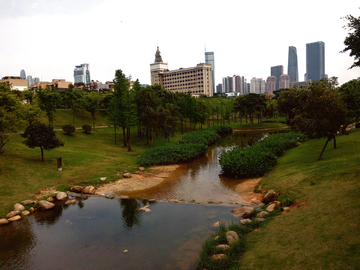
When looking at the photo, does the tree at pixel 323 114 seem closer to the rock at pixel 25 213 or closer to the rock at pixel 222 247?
the rock at pixel 222 247

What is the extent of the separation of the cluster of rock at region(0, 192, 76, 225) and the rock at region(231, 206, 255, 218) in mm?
14370

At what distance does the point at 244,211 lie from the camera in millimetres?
19047

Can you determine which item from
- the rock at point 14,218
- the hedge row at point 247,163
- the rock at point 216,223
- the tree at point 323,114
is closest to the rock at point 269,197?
the rock at point 216,223

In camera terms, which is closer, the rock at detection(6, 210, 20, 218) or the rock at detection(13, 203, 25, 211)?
the rock at detection(6, 210, 20, 218)

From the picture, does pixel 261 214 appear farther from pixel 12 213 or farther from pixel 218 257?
pixel 12 213

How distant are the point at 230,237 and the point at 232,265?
2354mm

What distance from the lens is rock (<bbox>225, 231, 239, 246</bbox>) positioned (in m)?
13.9

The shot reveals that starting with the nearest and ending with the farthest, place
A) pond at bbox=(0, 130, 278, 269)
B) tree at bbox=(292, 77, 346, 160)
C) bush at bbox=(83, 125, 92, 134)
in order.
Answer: pond at bbox=(0, 130, 278, 269) < tree at bbox=(292, 77, 346, 160) < bush at bbox=(83, 125, 92, 134)

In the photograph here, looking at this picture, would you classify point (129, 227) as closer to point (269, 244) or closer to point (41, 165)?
point (269, 244)

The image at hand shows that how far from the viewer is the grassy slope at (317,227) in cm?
1055

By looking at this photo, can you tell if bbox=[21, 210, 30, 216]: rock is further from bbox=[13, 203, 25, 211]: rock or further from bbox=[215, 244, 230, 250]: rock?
bbox=[215, 244, 230, 250]: rock

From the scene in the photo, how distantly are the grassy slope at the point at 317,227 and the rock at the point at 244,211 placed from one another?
2.83m

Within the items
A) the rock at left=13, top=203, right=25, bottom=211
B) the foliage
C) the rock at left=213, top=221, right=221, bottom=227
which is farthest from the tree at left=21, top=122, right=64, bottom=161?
the rock at left=213, top=221, right=221, bottom=227

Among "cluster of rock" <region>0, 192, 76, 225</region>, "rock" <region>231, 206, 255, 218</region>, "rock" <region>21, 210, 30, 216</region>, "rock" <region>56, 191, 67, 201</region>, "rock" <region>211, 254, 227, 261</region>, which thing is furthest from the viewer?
"rock" <region>56, 191, 67, 201</region>
